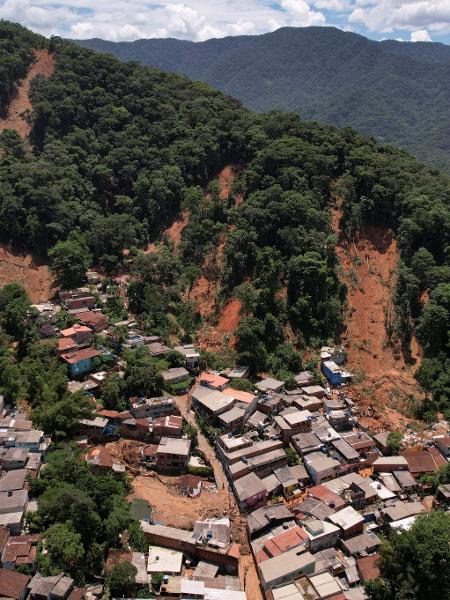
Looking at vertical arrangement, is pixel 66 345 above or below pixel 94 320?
below

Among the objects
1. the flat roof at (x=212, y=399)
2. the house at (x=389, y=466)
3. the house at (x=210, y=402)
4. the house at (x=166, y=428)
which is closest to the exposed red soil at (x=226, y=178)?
the flat roof at (x=212, y=399)

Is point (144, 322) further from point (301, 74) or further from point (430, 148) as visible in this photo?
point (301, 74)

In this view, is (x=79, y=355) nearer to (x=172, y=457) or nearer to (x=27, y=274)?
(x=172, y=457)

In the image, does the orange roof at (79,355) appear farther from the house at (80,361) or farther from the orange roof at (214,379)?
the orange roof at (214,379)

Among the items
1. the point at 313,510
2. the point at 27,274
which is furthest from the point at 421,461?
the point at 27,274

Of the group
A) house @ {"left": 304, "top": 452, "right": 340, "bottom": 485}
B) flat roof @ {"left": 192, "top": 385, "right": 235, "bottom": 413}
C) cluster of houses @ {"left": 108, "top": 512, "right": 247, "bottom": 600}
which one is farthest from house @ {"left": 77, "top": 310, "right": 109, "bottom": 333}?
house @ {"left": 304, "top": 452, "right": 340, "bottom": 485}

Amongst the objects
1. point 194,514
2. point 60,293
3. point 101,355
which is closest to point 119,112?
point 60,293
